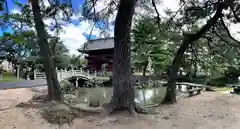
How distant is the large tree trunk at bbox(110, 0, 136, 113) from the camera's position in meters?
5.64

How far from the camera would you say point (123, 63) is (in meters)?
5.78

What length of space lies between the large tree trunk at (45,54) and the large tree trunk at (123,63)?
186cm

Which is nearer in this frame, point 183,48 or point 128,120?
point 128,120

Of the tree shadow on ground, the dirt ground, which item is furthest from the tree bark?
the tree shadow on ground

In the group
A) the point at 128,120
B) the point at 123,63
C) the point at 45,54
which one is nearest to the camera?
the point at 128,120

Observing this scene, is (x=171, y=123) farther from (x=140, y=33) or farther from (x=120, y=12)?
(x=140, y=33)

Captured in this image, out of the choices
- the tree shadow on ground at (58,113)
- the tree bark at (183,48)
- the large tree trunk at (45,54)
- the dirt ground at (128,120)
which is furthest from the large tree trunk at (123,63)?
the tree bark at (183,48)

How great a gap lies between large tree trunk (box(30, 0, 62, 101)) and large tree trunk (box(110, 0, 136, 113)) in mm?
1860

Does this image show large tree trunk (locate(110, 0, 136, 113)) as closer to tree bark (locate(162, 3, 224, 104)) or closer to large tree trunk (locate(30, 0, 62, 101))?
large tree trunk (locate(30, 0, 62, 101))

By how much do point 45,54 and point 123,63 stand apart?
231 cm

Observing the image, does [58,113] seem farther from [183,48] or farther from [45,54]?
[183,48]

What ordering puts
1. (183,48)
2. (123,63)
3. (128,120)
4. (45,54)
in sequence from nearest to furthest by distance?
(128,120) → (123,63) → (45,54) → (183,48)

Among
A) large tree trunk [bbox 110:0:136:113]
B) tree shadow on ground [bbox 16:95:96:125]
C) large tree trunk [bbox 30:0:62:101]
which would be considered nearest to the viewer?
tree shadow on ground [bbox 16:95:96:125]

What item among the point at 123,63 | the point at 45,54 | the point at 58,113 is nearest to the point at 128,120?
Result: the point at 123,63
